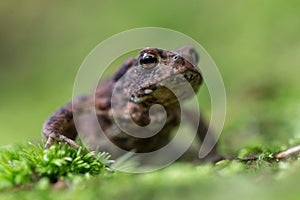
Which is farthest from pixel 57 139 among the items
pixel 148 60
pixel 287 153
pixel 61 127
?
pixel 287 153

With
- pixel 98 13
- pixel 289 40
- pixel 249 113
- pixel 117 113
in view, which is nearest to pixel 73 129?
pixel 117 113

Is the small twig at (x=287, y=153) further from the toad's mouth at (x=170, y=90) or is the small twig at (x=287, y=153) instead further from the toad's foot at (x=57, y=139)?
the toad's foot at (x=57, y=139)

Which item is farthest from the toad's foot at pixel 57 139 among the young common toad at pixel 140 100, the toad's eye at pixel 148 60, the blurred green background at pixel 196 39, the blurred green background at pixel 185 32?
the blurred green background at pixel 185 32

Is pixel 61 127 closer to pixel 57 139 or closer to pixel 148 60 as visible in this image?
pixel 57 139

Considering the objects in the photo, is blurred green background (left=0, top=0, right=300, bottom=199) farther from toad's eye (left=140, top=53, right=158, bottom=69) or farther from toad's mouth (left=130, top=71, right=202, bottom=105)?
toad's eye (left=140, top=53, right=158, bottom=69)

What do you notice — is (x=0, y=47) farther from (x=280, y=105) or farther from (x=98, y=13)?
(x=280, y=105)

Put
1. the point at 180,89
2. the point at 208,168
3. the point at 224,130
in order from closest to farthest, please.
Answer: the point at 208,168
the point at 180,89
the point at 224,130

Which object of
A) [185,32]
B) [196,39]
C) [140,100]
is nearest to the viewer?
[140,100]
